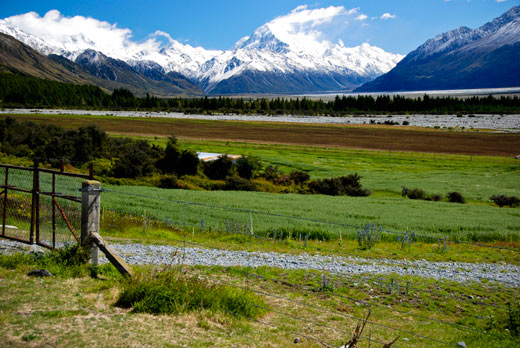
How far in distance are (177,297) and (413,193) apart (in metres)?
35.4

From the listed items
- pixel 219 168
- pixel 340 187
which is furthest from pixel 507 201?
pixel 219 168

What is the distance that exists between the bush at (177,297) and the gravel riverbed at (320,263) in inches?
149

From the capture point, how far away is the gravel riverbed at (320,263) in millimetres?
13258

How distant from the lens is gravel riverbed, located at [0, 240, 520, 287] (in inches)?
522

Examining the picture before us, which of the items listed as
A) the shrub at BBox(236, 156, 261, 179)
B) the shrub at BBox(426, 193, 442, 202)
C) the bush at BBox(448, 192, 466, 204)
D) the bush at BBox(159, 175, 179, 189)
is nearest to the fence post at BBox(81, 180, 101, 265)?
the bush at BBox(159, 175, 179, 189)

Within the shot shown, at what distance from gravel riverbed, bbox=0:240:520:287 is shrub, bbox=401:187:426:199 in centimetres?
2393

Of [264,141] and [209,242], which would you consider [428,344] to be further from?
[264,141]

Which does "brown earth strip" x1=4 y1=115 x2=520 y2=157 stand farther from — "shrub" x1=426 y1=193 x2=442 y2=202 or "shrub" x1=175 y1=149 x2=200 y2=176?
"shrub" x1=426 y1=193 x2=442 y2=202

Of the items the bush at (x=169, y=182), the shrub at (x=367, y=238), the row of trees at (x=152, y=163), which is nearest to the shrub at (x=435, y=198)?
the row of trees at (x=152, y=163)

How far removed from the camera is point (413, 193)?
3994 centimetres

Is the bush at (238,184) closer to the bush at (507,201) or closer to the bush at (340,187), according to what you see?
the bush at (340,187)

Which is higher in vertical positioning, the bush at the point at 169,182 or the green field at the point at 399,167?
the green field at the point at 399,167

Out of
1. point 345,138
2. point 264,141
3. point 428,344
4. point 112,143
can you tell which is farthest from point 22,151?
point 345,138

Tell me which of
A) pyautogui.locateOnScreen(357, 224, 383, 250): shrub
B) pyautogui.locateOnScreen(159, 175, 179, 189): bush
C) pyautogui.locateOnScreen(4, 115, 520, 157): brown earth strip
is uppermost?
pyautogui.locateOnScreen(4, 115, 520, 157): brown earth strip
